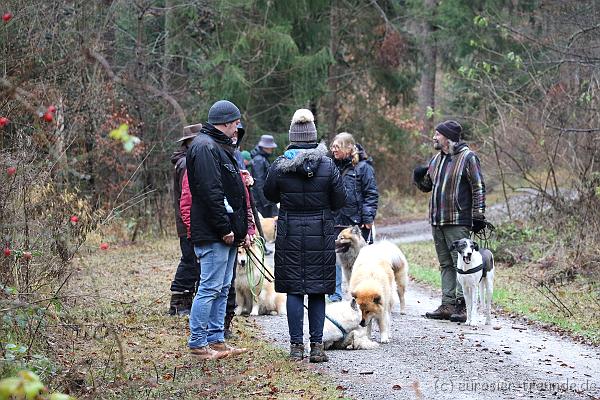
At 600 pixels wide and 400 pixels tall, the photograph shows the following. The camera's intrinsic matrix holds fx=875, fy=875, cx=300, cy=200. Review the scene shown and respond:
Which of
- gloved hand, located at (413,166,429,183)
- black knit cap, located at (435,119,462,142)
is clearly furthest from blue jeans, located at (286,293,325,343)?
gloved hand, located at (413,166,429,183)

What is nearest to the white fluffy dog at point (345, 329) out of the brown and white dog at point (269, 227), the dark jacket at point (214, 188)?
the dark jacket at point (214, 188)

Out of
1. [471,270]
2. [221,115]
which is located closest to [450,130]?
[471,270]

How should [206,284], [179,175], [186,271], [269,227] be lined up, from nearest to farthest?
1. [206,284]
2. [179,175]
3. [186,271]
4. [269,227]

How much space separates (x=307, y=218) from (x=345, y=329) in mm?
1376

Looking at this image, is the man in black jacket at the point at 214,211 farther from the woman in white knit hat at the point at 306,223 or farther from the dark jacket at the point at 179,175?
the dark jacket at the point at 179,175

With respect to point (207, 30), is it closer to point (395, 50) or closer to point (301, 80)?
point (301, 80)

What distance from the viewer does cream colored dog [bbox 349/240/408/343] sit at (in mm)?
8562

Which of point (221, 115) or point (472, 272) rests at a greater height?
point (221, 115)

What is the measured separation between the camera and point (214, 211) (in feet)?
23.7

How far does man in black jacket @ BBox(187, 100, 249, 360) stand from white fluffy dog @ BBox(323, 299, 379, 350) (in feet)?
3.72

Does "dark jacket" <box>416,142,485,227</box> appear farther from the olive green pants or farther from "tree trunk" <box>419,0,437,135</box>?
"tree trunk" <box>419,0,437,135</box>

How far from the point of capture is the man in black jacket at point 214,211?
726 cm

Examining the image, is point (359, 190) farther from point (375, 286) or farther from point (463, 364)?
point (463, 364)

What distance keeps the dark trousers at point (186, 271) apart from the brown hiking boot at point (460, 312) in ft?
10.1
